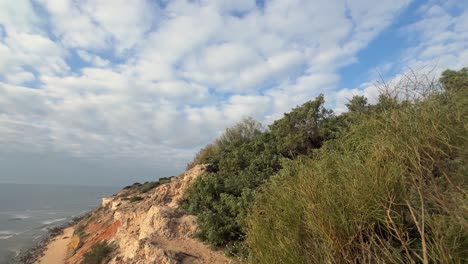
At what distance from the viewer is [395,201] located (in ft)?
18.2

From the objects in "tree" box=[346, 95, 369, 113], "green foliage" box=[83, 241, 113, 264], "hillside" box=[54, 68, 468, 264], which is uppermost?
"tree" box=[346, 95, 369, 113]

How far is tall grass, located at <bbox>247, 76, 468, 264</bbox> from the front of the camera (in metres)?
5.08

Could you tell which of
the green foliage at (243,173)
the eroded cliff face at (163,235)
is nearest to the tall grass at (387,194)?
the green foliage at (243,173)

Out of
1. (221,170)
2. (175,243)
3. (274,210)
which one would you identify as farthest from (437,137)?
(221,170)

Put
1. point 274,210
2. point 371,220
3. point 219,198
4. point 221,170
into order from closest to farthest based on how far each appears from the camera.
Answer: point 371,220 → point 274,210 → point 219,198 → point 221,170

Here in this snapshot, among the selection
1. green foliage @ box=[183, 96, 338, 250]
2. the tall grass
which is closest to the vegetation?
the tall grass

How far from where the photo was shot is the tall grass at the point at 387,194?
16.7ft

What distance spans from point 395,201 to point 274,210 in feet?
8.12

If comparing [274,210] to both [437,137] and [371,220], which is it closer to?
[371,220]

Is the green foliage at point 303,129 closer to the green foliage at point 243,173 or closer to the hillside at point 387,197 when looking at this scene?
the green foliage at point 243,173

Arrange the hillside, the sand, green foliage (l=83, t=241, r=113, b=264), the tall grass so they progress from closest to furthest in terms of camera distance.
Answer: the hillside < the tall grass < green foliage (l=83, t=241, r=113, b=264) < the sand

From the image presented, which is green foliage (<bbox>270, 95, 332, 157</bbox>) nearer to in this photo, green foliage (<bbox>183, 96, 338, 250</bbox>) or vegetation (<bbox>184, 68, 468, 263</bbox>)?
green foliage (<bbox>183, 96, 338, 250</bbox>)

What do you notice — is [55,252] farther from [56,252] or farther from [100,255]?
[100,255]

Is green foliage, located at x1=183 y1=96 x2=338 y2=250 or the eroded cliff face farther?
green foliage, located at x1=183 y1=96 x2=338 y2=250
